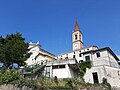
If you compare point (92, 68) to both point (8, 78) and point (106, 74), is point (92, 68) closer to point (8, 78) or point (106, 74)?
point (106, 74)

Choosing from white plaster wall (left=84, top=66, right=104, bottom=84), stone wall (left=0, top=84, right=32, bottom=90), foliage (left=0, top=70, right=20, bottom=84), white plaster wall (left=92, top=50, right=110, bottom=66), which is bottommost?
stone wall (left=0, top=84, right=32, bottom=90)

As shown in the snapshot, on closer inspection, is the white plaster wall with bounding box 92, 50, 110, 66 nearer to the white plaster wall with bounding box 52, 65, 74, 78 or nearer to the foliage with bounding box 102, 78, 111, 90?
the foliage with bounding box 102, 78, 111, 90

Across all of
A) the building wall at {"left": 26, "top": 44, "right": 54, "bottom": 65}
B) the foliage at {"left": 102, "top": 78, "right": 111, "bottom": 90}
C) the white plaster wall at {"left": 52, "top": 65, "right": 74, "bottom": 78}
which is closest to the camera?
the foliage at {"left": 102, "top": 78, "right": 111, "bottom": 90}

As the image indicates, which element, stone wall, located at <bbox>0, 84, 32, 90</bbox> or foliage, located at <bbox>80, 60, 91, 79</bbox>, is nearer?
stone wall, located at <bbox>0, 84, 32, 90</bbox>

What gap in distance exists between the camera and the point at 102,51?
1657 inches

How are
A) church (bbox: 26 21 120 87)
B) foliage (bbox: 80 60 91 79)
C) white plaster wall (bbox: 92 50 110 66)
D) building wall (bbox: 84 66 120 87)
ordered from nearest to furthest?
1. church (bbox: 26 21 120 87)
2. building wall (bbox: 84 66 120 87)
3. foliage (bbox: 80 60 91 79)
4. white plaster wall (bbox: 92 50 110 66)

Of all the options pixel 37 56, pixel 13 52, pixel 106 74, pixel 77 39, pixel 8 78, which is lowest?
pixel 8 78

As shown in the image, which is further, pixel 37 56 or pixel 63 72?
pixel 37 56

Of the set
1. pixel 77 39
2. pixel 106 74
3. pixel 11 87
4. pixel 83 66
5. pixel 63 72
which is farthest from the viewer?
pixel 77 39

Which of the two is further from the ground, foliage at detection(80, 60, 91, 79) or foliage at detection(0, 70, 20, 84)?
foliage at detection(80, 60, 91, 79)

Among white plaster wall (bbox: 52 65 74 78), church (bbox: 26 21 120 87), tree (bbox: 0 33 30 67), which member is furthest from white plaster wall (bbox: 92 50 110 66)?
tree (bbox: 0 33 30 67)

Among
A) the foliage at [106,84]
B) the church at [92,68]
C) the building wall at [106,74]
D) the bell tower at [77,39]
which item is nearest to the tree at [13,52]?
the church at [92,68]

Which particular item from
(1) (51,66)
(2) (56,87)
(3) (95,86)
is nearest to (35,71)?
(1) (51,66)

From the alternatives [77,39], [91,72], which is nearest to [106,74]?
[91,72]
